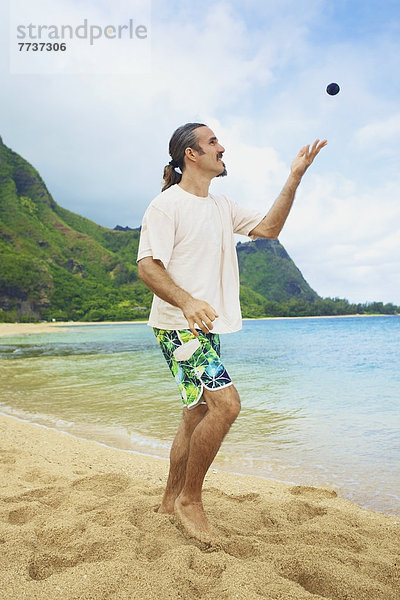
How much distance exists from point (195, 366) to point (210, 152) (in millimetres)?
1375

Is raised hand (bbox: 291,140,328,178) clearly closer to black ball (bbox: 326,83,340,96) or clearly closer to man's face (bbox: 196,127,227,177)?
man's face (bbox: 196,127,227,177)

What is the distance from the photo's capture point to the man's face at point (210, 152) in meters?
3.09

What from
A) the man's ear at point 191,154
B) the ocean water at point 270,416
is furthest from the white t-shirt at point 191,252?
the ocean water at point 270,416

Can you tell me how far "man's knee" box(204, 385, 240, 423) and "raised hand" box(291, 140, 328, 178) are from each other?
141 centimetres

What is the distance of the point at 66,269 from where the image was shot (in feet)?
350

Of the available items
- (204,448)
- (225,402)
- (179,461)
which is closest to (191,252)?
(225,402)

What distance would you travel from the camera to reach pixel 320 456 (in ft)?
19.0

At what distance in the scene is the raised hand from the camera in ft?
9.87

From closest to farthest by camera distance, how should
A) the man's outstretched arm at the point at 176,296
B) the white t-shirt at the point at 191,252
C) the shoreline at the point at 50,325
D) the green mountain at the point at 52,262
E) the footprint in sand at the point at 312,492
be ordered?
the man's outstretched arm at the point at 176,296
the white t-shirt at the point at 191,252
the footprint in sand at the point at 312,492
the shoreline at the point at 50,325
the green mountain at the point at 52,262

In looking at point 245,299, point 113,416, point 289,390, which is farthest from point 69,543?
point 245,299

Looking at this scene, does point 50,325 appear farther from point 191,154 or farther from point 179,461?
point 191,154

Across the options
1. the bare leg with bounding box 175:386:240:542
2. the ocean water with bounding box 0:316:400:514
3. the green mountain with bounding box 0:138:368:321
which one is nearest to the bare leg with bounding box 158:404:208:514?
the bare leg with bounding box 175:386:240:542

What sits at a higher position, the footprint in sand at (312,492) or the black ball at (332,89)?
the black ball at (332,89)

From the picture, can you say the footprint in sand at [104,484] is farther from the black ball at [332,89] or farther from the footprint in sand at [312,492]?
the black ball at [332,89]
